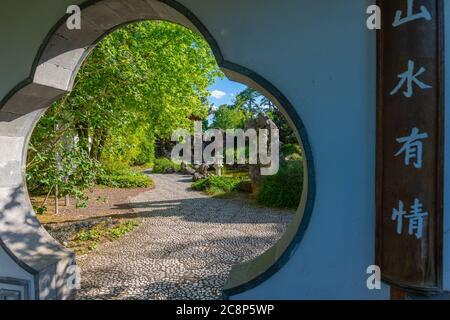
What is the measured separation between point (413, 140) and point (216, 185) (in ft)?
33.1

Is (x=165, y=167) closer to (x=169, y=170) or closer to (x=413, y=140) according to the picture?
(x=169, y=170)

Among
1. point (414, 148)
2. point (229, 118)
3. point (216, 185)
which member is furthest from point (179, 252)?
point (229, 118)

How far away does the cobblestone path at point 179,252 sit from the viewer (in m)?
3.61

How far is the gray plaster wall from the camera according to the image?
5.28 ft

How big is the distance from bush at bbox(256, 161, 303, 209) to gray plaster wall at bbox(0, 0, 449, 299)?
6776 mm

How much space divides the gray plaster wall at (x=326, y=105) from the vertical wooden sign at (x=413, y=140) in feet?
0.36

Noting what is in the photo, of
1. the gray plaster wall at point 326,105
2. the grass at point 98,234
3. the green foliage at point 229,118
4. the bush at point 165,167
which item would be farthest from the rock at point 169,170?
the gray plaster wall at point 326,105

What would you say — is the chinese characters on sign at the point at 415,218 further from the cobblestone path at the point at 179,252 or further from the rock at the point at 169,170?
the rock at the point at 169,170

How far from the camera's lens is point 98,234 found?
5781mm
